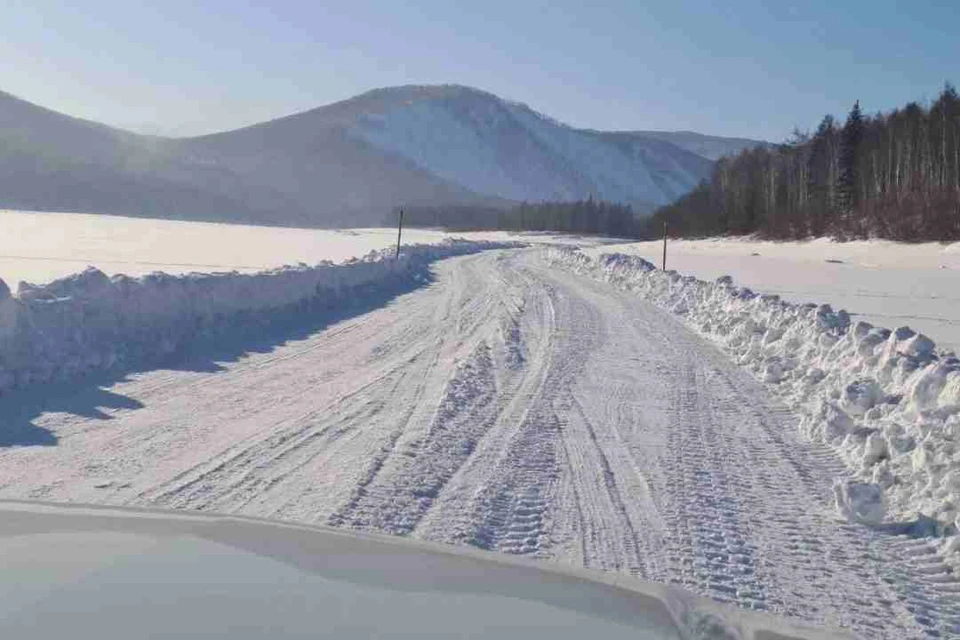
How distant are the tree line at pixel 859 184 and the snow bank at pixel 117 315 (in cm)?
4244

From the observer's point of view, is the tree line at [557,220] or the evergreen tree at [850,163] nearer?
the evergreen tree at [850,163]

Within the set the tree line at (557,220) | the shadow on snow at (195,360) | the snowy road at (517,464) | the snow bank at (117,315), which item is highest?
the tree line at (557,220)

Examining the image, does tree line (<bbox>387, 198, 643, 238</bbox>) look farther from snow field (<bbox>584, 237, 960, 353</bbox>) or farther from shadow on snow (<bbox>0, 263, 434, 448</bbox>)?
shadow on snow (<bbox>0, 263, 434, 448</bbox>)

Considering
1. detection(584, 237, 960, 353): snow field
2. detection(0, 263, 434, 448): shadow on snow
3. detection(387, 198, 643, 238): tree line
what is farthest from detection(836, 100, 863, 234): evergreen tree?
detection(387, 198, 643, 238): tree line

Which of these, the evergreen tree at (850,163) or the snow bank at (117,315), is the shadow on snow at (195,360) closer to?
the snow bank at (117,315)

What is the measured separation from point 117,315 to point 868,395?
8926 millimetres

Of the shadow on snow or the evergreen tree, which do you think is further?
the evergreen tree

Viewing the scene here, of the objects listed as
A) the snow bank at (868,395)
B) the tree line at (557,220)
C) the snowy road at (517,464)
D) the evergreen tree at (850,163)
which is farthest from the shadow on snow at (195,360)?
the tree line at (557,220)

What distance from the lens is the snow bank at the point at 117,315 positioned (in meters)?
9.80

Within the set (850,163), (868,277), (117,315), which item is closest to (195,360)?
(117,315)

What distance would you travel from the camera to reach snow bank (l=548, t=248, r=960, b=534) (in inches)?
248

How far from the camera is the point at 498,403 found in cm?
954

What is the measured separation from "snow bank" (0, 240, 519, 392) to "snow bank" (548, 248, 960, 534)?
746cm

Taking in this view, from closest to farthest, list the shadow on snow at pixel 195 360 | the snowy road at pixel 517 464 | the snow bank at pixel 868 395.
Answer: the snowy road at pixel 517 464, the snow bank at pixel 868 395, the shadow on snow at pixel 195 360
